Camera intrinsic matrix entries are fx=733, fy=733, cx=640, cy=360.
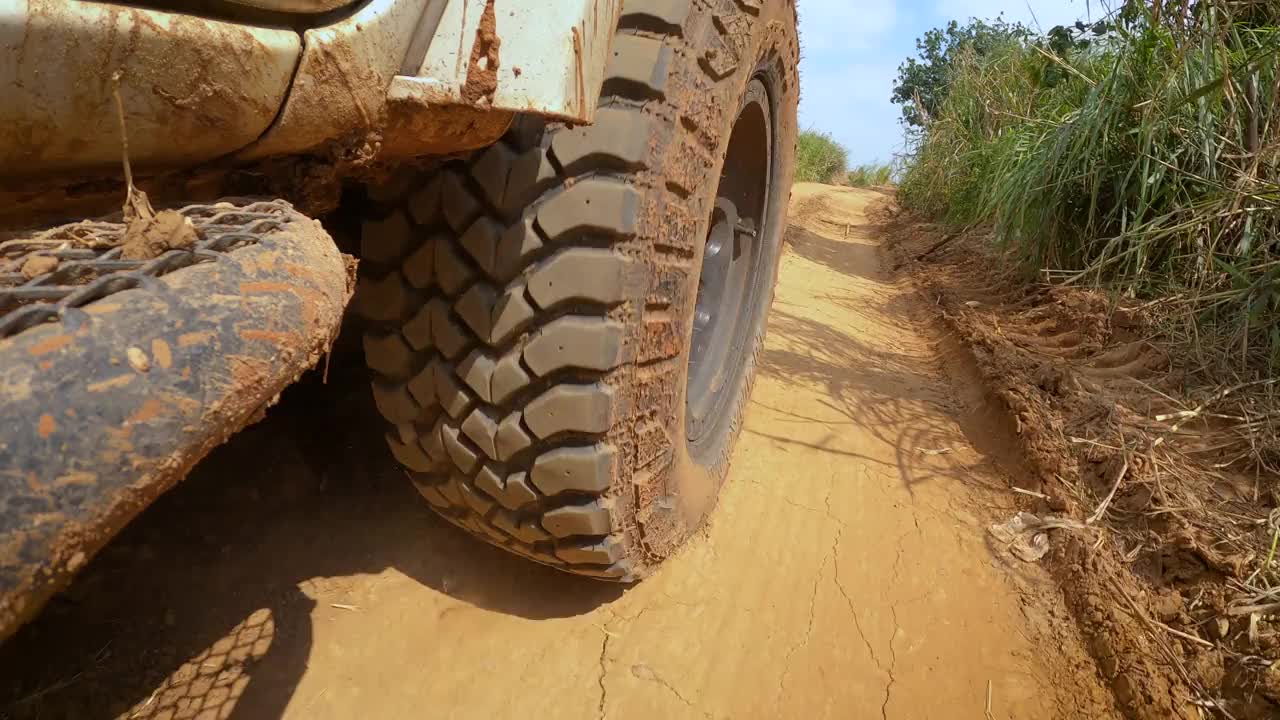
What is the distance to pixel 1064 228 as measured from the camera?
4223 millimetres

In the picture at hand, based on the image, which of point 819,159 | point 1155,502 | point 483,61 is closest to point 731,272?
point 1155,502

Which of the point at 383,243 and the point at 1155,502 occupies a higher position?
the point at 383,243

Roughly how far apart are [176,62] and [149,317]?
1.01ft

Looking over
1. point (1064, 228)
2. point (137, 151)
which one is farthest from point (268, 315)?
point (1064, 228)

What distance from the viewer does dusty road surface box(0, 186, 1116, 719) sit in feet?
4.73

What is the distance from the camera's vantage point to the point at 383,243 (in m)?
1.31

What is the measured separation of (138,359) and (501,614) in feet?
4.10

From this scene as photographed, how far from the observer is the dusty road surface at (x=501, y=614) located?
1.44m

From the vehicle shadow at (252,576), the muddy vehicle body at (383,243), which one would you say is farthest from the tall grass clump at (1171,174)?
the vehicle shadow at (252,576)

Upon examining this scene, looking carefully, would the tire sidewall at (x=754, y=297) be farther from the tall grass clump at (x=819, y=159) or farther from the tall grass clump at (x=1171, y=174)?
the tall grass clump at (x=819, y=159)

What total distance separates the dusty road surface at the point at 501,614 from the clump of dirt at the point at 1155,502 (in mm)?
124

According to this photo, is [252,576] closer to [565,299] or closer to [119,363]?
[565,299]

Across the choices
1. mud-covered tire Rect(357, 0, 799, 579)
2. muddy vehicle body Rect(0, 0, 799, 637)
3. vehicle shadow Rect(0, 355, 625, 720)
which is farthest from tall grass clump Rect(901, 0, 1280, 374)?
vehicle shadow Rect(0, 355, 625, 720)

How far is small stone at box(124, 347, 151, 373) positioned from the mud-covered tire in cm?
70
